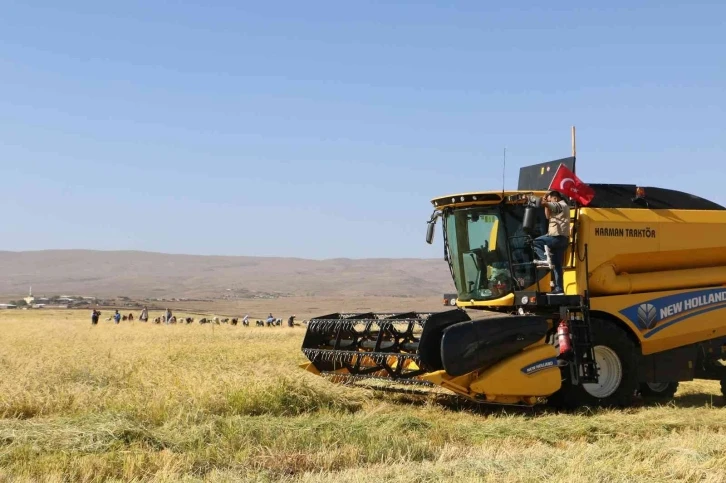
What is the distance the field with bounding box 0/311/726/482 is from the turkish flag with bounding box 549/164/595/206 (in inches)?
113

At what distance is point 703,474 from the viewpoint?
576 centimetres

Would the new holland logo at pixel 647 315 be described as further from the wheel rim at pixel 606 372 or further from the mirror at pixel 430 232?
the mirror at pixel 430 232

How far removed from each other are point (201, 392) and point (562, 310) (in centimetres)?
469

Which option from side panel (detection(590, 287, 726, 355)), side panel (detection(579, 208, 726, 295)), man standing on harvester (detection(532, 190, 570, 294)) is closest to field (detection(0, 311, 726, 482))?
side panel (detection(590, 287, 726, 355))

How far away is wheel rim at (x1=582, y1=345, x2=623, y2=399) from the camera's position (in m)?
10.5

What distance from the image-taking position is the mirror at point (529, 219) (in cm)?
1025

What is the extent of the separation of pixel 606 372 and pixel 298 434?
203 inches

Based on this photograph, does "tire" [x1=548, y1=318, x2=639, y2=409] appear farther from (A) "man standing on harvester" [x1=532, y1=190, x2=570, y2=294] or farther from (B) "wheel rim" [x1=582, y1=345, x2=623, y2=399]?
(A) "man standing on harvester" [x1=532, y1=190, x2=570, y2=294]

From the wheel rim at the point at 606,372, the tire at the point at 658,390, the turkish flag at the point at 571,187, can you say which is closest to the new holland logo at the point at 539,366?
the wheel rim at the point at 606,372

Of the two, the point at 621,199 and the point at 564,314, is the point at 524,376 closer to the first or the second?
the point at 564,314

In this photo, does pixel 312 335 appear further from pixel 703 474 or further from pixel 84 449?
pixel 703 474

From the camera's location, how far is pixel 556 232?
1042 centimetres

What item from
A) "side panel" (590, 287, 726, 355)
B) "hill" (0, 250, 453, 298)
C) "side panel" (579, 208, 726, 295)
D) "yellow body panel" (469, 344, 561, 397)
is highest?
"side panel" (579, 208, 726, 295)

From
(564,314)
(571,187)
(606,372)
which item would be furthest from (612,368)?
(571,187)
